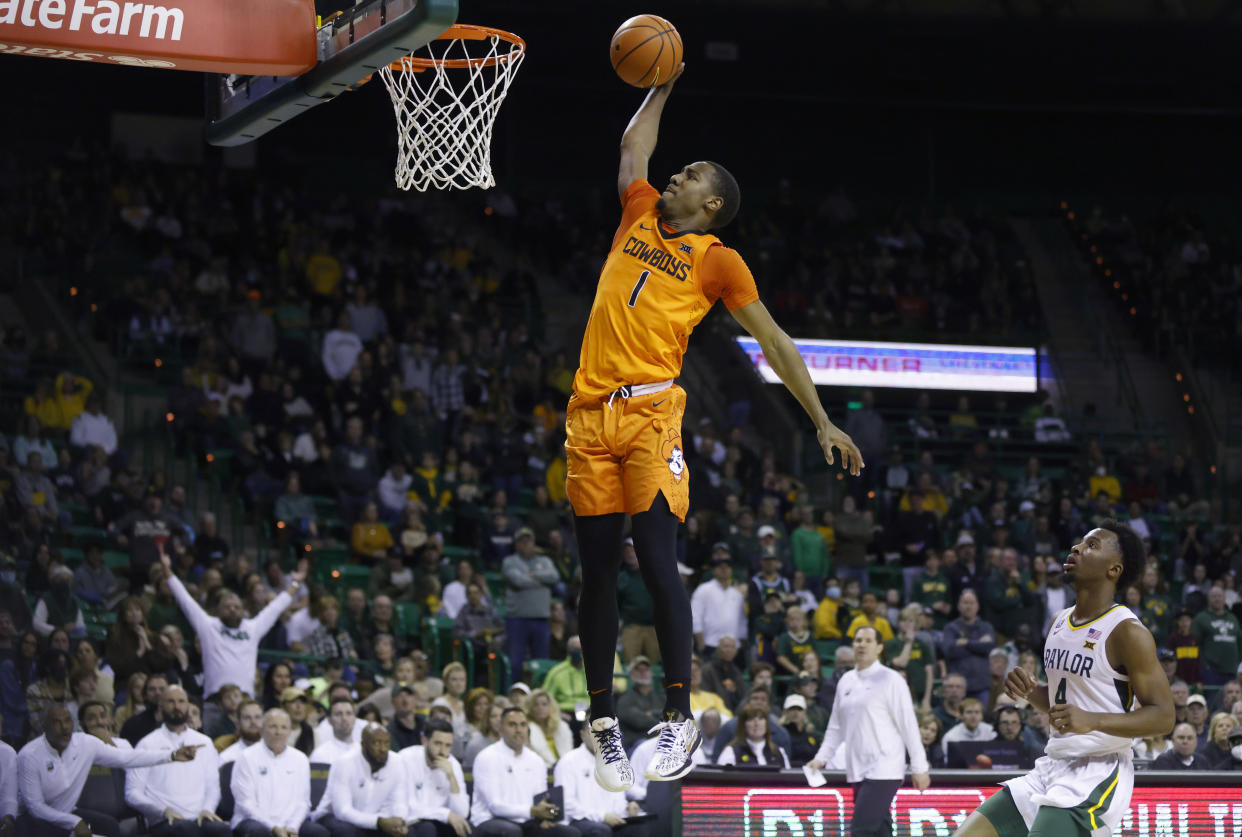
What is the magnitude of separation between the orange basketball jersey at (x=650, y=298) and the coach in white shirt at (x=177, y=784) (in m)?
6.80

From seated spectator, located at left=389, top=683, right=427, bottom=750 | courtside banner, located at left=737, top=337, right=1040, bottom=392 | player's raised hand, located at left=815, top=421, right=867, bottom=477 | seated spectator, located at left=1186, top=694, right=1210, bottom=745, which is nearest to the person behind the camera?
player's raised hand, located at left=815, top=421, right=867, bottom=477

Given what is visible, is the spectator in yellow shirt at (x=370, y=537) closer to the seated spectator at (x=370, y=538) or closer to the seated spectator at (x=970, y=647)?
the seated spectator at (x=370, y=538)

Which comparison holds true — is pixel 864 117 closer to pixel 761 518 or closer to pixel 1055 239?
pixel 1055 239

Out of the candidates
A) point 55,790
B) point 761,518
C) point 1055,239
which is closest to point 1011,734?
point 761,518

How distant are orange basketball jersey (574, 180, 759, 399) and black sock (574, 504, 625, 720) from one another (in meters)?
0.51

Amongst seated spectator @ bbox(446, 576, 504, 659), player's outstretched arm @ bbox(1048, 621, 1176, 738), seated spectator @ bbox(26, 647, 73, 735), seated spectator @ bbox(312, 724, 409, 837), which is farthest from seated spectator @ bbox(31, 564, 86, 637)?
player's outstretched arm @ bbox(1048, 621, 1176, 738)

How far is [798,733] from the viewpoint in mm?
13688

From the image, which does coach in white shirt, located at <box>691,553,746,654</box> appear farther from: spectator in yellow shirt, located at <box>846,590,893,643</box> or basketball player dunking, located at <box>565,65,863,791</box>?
basketball player dunking, located at <box>565,65,863,791</box>

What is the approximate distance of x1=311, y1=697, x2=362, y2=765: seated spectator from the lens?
1252cm

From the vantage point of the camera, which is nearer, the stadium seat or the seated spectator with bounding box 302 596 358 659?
the seated spectator with bounding box 302 596 358 659

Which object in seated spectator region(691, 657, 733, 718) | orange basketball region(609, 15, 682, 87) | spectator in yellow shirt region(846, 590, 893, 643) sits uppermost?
orange basketball region(609, 15, 682, 87)

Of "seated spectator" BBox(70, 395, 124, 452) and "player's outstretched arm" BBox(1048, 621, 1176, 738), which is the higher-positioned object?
"seated spectator" BBox(70, 395, 124, 452)

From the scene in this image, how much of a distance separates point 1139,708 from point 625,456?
102 inches

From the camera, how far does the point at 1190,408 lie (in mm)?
24734
